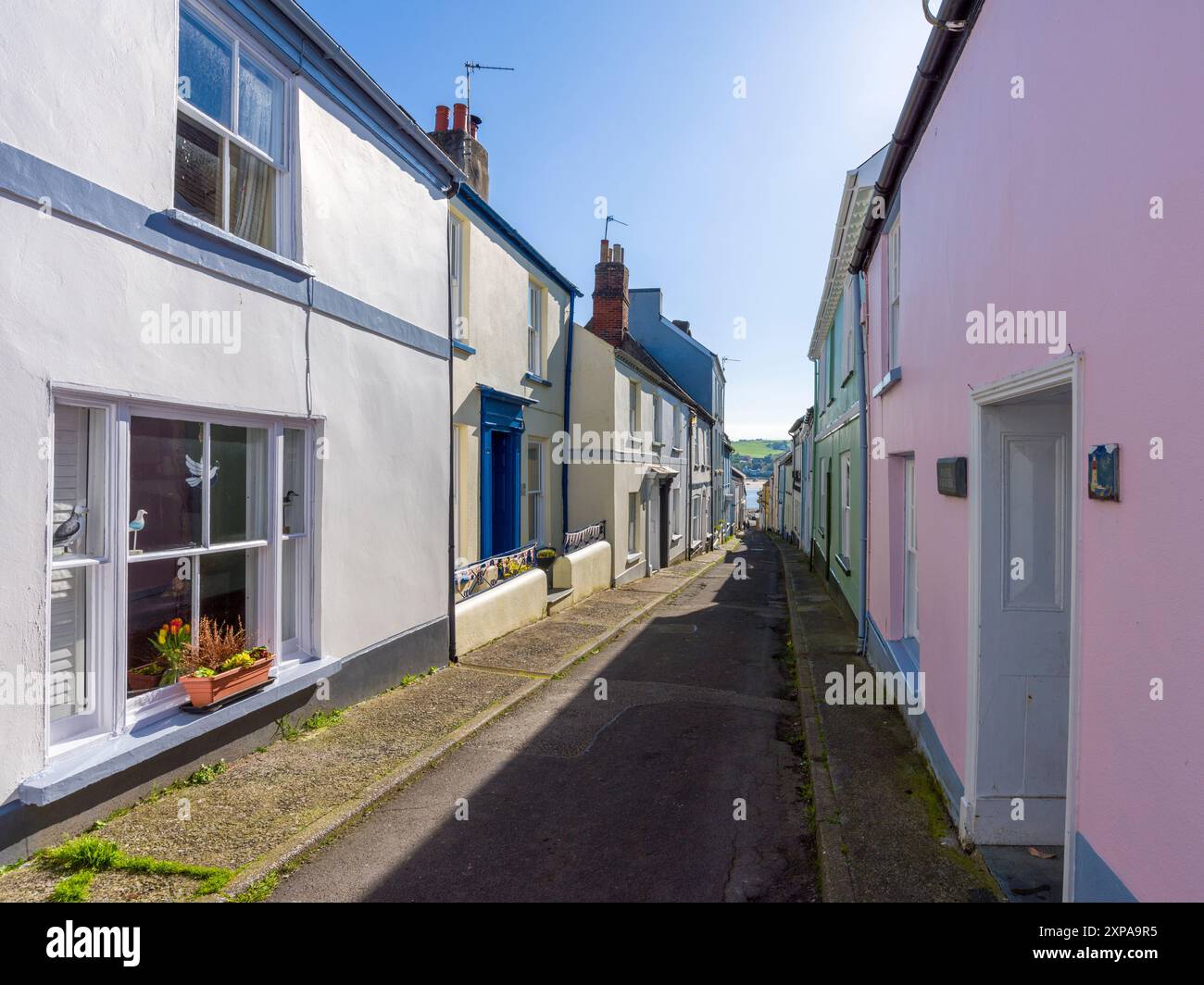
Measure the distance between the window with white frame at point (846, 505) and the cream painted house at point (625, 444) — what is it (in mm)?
4831

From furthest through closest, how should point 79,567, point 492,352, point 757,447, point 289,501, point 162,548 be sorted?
point 757,447
point 492,352
point 289,501
point 162,548
point 79,567

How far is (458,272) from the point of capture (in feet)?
33.6

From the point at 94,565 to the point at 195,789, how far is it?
168 cm

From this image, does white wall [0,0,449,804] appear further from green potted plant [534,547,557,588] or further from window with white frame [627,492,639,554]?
window with white frame [627,492,639,554]

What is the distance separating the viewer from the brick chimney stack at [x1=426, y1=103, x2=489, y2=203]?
11.4 metres

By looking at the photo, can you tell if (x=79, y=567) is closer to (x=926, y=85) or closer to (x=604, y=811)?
(x=604, y=811)

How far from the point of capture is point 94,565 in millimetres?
4395

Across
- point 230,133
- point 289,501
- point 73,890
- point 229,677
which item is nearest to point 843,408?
point 289,501

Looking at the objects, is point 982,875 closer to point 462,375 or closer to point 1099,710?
point 1099,710

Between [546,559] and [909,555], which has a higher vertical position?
[909,555]

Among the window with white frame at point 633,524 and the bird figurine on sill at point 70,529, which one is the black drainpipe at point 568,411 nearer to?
the window with white frame at point 633,524

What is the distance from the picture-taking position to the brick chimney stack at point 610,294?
21.8 metres

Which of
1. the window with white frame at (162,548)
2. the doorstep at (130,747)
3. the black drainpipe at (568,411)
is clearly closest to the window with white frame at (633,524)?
the black drainpipe at (568,411)

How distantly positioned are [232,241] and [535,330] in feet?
28.1
